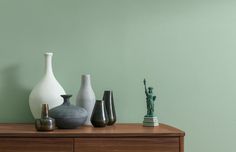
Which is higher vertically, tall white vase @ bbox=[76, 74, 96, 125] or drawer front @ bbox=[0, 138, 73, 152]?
tall white vase @ bbox=[76, 74, 96, 125]

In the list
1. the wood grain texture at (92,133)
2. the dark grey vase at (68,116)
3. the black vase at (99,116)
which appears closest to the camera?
the wood grain texture at (92,133)

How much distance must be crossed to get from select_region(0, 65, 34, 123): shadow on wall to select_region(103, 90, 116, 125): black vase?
0.52 metres

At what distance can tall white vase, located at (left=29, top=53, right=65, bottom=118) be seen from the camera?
229cm

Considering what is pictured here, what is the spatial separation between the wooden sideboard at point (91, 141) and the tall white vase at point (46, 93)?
311 mm

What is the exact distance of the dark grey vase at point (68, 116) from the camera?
2.04 m

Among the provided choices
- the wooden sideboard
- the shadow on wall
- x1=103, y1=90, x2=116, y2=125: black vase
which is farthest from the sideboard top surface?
the shadow on wall

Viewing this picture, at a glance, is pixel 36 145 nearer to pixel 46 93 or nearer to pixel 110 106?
pixel 46 93

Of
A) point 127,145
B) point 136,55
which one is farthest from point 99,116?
point 136,55

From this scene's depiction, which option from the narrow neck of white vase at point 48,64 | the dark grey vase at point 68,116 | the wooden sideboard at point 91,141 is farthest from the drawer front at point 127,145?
the narrow neck of white vase at point 48,64

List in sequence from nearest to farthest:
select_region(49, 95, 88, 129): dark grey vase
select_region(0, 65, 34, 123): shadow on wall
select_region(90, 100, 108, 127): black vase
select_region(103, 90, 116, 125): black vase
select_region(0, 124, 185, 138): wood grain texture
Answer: select_region(0, 124, 185, 138): wood grain texture < select_region(49, 95, 88, 129): dark grey vase < select_region(90, 100, 108, 127): black vase < select_region(103, 90, 116, 125): black vase < select_region(0, 65, 34, 123): shadow on wall

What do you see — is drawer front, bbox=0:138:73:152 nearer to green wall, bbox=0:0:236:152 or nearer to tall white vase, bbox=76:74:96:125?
tall white vase, bbox=76:74:96:125

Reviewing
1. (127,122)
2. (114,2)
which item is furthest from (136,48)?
(127,122)

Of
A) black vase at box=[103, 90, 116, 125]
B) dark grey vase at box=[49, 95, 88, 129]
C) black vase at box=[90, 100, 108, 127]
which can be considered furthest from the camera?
black vase at box=[103, 90, 116, 125]

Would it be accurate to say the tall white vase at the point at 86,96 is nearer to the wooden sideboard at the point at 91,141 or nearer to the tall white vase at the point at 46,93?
the tall white vase at the point at 46,93
